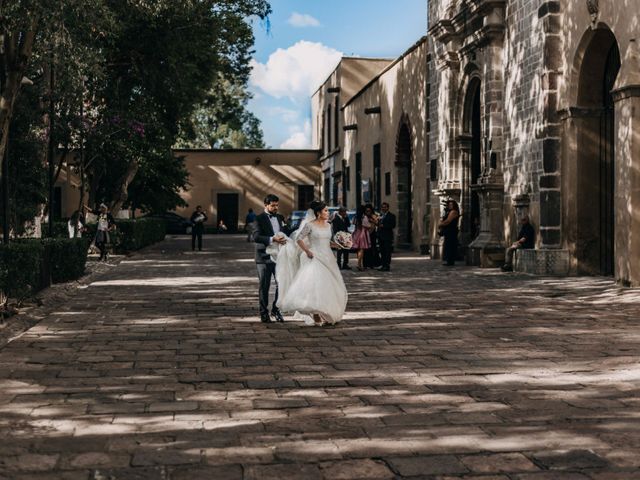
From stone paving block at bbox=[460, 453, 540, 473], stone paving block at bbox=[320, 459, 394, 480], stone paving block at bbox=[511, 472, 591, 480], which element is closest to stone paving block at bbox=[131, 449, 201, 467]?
stone paving block at bbox=[320, 459, 394, 480]

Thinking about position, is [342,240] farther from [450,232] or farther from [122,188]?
[122,188]

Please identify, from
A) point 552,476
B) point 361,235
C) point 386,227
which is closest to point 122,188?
point 361,235

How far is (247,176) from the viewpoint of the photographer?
59.1 metres

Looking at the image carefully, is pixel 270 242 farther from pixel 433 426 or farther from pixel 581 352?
pixel 433 426

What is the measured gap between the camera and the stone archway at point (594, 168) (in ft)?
59.1

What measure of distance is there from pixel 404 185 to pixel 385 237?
453 inches

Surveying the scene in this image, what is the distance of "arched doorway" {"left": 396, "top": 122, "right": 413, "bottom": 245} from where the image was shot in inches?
1277

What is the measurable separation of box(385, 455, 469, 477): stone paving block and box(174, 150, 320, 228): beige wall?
176 ft

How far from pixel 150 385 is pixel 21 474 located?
8.23 ft

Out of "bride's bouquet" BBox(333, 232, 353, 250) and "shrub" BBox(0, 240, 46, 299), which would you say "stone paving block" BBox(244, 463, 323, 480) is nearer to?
"bride's bouquet" BBox(333, 232, 353, 250)

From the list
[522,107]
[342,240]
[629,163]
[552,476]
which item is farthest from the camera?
[522,107]

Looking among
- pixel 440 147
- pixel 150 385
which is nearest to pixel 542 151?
pixel 440 147

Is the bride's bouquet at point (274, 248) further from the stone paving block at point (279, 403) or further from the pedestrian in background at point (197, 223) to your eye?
the pedestrian in background at point (197, 223)

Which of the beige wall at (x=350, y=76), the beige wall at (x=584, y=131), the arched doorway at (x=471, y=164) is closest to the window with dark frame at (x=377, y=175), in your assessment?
the arched doorway at (x=471, y=164)
